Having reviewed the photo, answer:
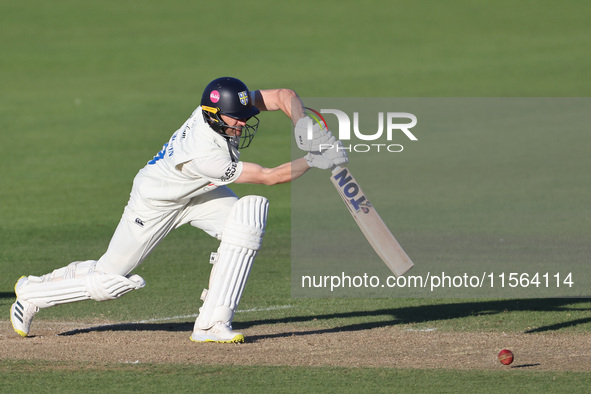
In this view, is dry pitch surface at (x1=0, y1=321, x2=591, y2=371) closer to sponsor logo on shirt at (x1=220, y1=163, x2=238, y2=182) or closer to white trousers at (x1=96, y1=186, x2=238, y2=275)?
white trousers at (x1=96, y1=186, x2=238, y2=275)

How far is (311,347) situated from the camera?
713 centimetres

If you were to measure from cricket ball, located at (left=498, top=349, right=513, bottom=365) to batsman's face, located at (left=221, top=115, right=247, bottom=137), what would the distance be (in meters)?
2.29

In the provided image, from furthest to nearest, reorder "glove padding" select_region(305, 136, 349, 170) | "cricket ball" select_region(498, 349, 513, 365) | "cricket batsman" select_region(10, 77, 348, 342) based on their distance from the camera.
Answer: "cricket batsman" select_region(10, 77, 348, 342) → "glove padding" select_region(305, 136, 349, 170) → "cricket ball" select_region(498, 349, 513, 365)

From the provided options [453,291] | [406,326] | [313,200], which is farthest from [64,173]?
[406,326]

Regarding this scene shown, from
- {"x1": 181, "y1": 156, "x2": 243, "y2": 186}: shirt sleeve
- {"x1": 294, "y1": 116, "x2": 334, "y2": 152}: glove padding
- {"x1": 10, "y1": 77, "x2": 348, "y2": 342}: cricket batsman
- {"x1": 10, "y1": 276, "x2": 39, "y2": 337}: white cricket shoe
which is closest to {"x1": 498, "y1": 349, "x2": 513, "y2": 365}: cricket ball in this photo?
{"x1": 10, "y1": 77, "x2": 348, "y2": 342}: cricket batsman

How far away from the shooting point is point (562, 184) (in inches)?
661

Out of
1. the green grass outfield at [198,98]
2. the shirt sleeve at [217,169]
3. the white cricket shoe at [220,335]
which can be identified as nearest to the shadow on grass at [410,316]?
the green grass outfield at [198,98]

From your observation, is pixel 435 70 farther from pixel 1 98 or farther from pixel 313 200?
pixel 313 200

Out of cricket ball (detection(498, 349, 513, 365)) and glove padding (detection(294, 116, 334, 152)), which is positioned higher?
glove padding (detection(294, 116, 334, 152))

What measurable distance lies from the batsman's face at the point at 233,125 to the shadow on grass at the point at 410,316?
4.81ft

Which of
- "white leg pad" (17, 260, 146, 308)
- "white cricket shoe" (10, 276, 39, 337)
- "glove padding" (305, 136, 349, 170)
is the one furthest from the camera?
"white cricket shoe" (10, 276, 39, 337)

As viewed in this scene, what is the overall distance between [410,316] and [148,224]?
2336mm

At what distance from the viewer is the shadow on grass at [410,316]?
792 cm

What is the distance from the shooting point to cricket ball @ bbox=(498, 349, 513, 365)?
641 cm
